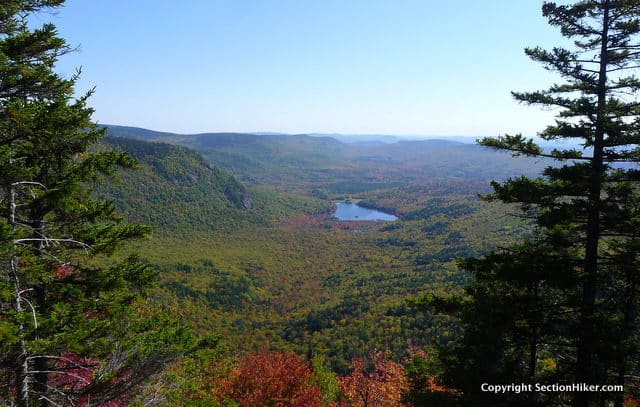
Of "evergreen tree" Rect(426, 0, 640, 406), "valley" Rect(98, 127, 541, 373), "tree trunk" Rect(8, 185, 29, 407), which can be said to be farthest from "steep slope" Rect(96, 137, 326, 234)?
"evergreen tree" Rect(426, 0, 640, 406)

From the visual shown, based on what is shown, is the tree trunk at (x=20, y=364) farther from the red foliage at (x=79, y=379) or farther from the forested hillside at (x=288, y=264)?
the forested hillside at (x=288, y=264)

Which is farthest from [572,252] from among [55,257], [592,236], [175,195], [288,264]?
[175,195]

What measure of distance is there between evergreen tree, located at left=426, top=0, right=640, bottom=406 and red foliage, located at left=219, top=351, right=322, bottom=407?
9193mm

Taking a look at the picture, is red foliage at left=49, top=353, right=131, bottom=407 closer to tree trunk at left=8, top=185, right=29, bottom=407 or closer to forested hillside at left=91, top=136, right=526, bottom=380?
tree trunk at left=8, top=185, right=29, bottom=407

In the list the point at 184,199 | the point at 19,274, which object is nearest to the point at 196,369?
the point at 19,274

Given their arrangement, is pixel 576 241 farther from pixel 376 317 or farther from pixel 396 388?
pixel 376 317

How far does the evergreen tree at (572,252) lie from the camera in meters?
9.69

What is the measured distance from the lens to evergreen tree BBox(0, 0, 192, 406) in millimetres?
7031

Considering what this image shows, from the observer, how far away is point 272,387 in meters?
18.4

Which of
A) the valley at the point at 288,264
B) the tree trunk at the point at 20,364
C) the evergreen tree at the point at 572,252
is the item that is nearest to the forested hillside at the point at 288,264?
the valley at the point at 288,264

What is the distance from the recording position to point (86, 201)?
10.0 m

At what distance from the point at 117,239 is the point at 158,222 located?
478ft

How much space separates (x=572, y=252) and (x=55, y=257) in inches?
544

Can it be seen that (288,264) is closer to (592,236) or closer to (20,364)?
(592,236)
